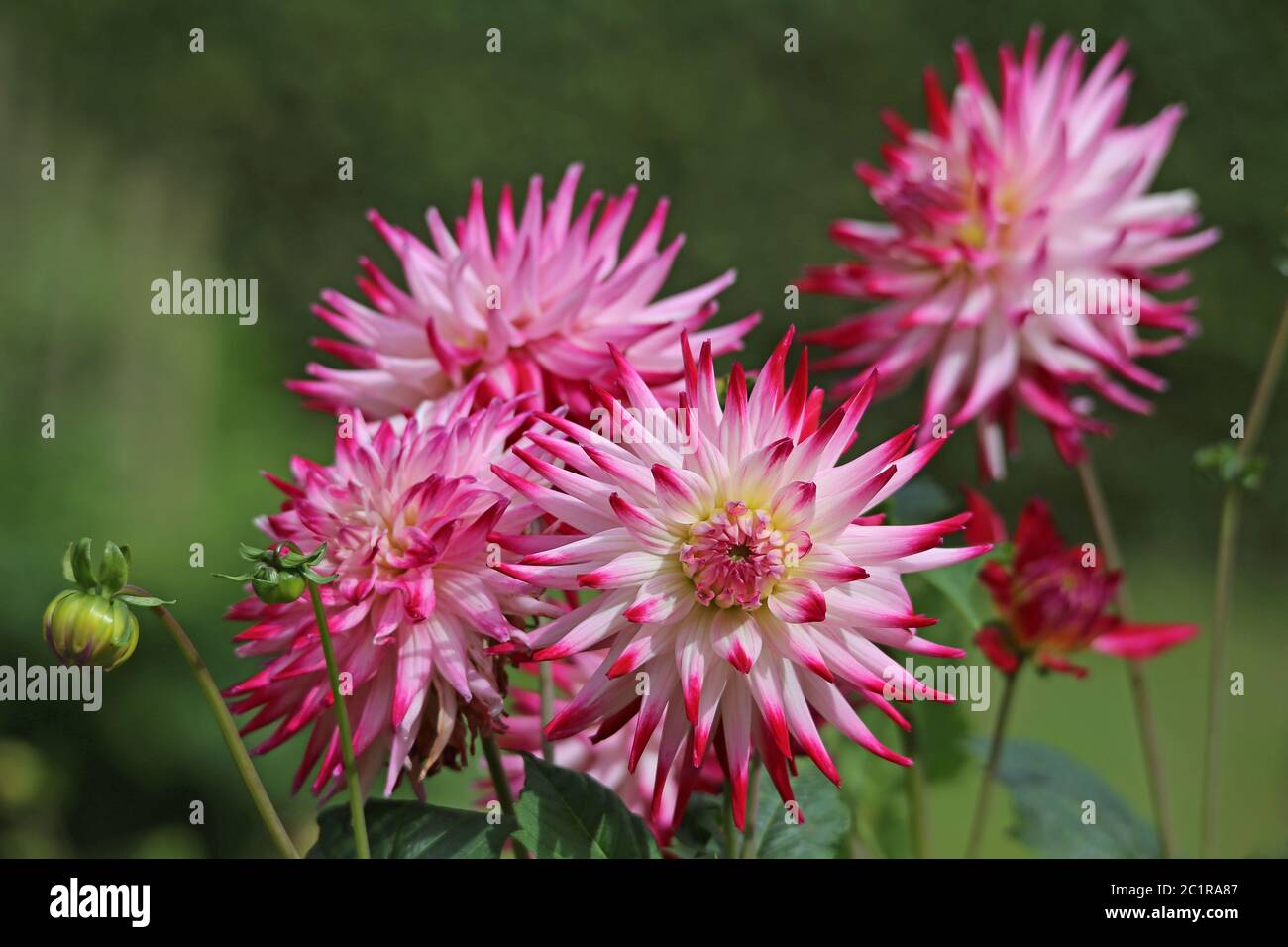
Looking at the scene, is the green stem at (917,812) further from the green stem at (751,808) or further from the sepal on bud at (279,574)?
the sepal on bud at (279,574)

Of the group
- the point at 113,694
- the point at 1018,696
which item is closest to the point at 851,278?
the point at 113,694

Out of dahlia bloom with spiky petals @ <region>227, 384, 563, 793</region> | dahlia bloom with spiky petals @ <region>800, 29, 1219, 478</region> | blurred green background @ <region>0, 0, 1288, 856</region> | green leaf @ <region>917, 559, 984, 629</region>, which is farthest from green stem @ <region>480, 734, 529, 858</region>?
blurred green background @ <region>0, 0, 1288, 856</region>

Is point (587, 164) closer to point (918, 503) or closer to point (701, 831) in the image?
point (918, 503)

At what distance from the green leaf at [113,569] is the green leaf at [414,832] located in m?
0.09

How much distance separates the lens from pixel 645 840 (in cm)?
36

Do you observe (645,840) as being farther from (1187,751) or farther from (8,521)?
(1187,751)

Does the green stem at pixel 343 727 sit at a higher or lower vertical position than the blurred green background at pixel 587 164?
lower

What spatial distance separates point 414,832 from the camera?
0.36 m

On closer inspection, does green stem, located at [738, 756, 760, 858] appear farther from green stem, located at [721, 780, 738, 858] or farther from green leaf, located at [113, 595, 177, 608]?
green leaf, located at [113, 595, 177, 608]

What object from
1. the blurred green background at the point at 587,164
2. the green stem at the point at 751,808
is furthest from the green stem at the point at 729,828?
the blurred green background at the point at 587,164

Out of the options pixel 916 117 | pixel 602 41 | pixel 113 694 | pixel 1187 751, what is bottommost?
pixel 1187 751

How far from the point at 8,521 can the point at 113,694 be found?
0.93 feet

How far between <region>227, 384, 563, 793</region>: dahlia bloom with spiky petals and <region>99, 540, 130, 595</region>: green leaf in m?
0.04

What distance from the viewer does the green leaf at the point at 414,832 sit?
1.14 feet
